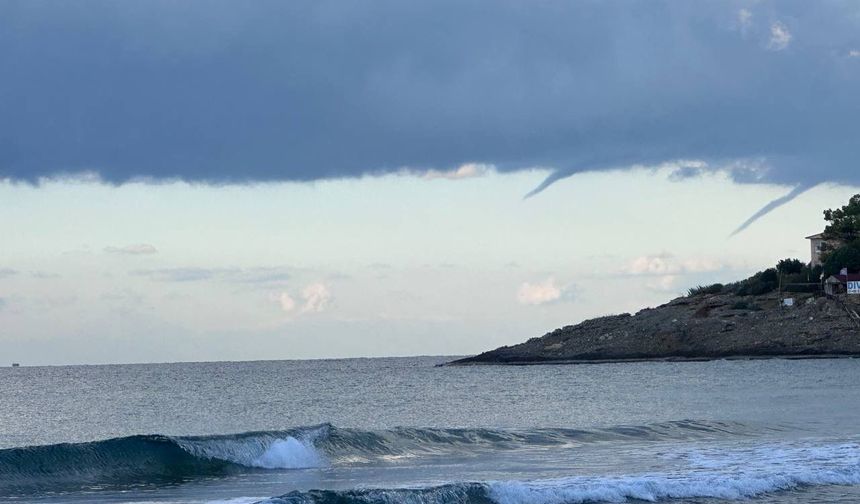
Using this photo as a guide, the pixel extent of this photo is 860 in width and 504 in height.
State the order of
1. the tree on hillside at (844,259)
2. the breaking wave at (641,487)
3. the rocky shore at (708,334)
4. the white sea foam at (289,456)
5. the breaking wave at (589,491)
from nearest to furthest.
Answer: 1. the breaking wave at (589,491)
2. the breaking wave at (641,487)
3. the white sea foam at (289,456)
4. the rocky shore at (708,334)
5. the tree on hillside at (844,259)

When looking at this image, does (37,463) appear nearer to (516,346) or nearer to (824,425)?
(824,425)

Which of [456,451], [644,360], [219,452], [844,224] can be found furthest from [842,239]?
[219,452]

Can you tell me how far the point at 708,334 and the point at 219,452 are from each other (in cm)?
8476

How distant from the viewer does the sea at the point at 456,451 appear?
2419cm

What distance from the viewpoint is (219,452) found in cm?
2989

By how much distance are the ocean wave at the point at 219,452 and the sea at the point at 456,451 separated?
0.16 feet

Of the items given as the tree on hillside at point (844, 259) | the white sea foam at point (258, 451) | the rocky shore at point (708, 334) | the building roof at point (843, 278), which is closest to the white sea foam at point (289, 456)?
the white sea foam at point (258, 451)

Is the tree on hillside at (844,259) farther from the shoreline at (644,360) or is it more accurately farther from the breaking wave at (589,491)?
the breaking wave at (589,491)

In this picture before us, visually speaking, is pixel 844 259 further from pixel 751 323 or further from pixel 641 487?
pixel 641 487

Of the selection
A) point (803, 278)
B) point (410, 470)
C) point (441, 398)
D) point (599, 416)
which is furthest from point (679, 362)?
point (410, 470)

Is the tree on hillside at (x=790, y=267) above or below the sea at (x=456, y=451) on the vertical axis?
above

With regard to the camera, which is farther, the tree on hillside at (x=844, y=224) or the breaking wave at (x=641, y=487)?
the tree on hillside at (x=844, y=224)

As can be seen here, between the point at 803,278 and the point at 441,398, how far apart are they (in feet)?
220

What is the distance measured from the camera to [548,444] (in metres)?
34.2
